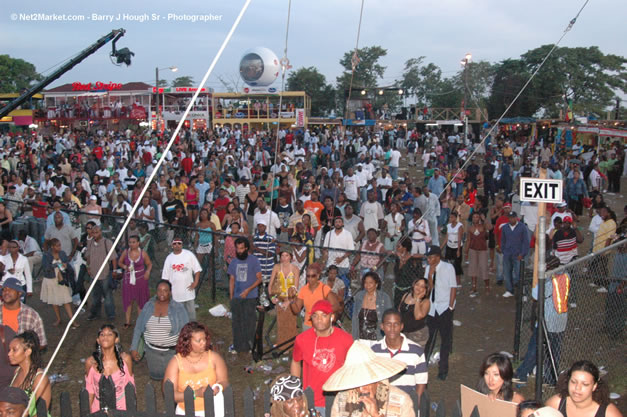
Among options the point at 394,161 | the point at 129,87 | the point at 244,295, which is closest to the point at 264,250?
the point at 244,295

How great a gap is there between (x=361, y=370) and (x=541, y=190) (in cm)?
243

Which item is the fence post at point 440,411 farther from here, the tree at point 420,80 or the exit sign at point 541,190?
the tree at point 420,80

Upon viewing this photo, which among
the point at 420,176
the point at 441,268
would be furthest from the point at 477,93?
the point at 441,268

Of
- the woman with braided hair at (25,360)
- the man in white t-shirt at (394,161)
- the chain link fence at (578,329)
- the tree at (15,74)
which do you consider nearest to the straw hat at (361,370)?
the woman with braided hair at (25,360)

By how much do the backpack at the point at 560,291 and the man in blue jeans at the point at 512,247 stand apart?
296cm

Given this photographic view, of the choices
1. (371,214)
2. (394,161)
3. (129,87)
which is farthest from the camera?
(129,87)

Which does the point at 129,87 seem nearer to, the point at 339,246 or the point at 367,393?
the point at 339,246

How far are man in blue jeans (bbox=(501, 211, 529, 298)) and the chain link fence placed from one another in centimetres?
90

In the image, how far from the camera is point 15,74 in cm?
7269

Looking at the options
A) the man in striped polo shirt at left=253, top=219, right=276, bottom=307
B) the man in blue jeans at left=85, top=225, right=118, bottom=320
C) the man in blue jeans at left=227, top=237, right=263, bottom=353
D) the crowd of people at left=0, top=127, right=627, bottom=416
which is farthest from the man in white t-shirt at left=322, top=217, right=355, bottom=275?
the man in blue jeans at left=85, top=225, right=118, bottom=320

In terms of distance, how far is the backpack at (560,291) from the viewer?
6059mm

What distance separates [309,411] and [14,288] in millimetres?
4062

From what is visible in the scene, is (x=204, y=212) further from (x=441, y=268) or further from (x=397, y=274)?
(x=441, y=268)

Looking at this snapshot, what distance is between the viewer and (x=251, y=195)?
1224cm
